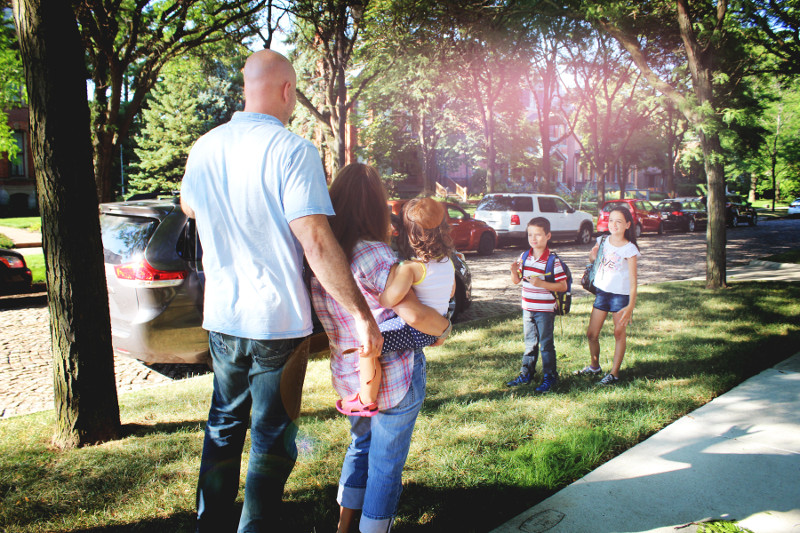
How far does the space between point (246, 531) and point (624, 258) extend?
374 centimetres

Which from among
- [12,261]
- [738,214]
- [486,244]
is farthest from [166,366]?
[738,214]

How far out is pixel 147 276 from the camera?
4875 mm

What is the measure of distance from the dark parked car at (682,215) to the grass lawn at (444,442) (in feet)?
65.9

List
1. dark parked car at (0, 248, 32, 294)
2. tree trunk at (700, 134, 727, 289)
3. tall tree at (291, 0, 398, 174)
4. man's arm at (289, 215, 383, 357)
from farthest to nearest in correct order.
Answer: tall tree at (291, 0, 398, 174), tree trunk at (700, 134, 727, 289), dark parked car at (0, 248, 32, 294), man's arm at (289, 215, 383, 357)

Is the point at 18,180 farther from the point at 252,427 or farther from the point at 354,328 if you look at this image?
the point at 354,328

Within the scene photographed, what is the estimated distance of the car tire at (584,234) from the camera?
64.5ft

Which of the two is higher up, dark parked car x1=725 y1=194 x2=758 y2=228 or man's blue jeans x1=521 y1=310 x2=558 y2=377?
dark parked car x1=725 y1=194 x2=758 y2=228

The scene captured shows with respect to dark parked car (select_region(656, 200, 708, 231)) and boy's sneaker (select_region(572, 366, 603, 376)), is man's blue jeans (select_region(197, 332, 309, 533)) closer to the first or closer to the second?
boy's sneaker (select_region(572, 366, 603, 376))

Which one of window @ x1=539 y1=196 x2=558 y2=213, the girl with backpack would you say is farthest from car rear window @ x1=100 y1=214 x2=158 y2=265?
window @ x1=539 y1=196 x2=558 y2=213

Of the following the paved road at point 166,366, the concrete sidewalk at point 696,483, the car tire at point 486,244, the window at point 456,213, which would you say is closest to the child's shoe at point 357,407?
the concrete sidewalk at point 696,483

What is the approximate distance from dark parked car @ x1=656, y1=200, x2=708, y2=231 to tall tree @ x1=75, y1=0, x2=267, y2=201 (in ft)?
63.1

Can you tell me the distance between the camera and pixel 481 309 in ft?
28.5

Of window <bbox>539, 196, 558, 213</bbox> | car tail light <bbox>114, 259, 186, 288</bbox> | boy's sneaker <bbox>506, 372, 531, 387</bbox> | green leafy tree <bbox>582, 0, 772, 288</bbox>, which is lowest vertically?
boy's sneaker <bbox>506, 372, 531, 387</bbox>

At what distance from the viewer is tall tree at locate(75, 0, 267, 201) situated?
1150cm
